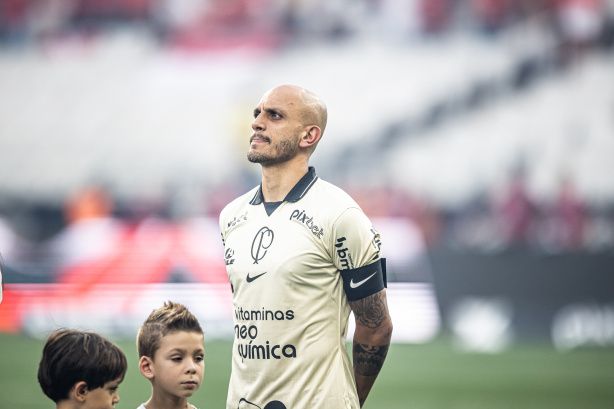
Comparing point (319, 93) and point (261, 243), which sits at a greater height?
point (319, 93)

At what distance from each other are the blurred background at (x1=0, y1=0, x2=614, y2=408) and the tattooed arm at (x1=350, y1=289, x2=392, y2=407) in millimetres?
9549

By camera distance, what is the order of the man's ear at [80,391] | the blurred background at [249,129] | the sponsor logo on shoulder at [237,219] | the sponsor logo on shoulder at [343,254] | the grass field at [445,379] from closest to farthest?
the man's ear at [80,391]
the sponsor logo on shoulder at [343,254]
the sponsor logo on shoulder at [237,219]
the grass field at [445,379]
the blurred background at [249,129]

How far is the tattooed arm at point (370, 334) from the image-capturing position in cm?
312

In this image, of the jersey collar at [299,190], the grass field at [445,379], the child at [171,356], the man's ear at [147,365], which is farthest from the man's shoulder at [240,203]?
the grass field at [445,379]

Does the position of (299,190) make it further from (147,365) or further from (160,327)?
(147,365)

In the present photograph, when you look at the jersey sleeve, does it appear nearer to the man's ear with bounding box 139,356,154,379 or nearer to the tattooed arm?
the tattooed arm

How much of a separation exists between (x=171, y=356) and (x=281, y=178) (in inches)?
33.3

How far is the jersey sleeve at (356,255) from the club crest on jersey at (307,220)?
0.06 meters

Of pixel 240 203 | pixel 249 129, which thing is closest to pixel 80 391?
pixel 240 203

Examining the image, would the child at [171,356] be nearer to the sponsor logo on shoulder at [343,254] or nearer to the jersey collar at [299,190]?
the jersey collar at [299,190]

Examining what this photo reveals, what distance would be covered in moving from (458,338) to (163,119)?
299 inches

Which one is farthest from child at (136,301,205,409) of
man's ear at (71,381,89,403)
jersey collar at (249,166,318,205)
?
jersey collar at (249,166,318,205)

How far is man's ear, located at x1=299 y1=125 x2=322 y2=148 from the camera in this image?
3.32 metres

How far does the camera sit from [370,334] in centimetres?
315
